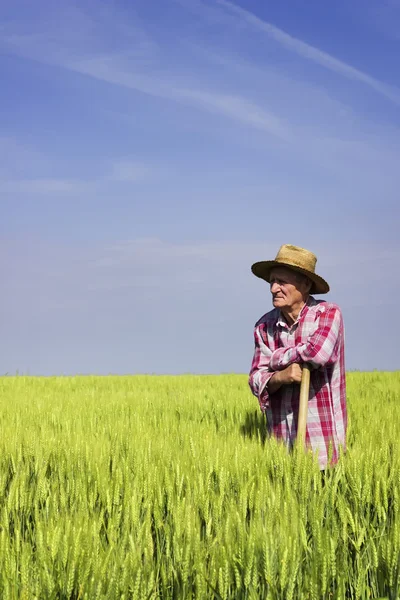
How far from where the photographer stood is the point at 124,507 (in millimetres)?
3053

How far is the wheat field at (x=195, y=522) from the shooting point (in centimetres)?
213

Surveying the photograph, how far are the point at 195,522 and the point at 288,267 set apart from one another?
2061 mm

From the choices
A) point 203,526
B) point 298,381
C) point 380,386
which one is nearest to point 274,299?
point 298,381

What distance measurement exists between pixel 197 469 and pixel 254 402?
3.88m

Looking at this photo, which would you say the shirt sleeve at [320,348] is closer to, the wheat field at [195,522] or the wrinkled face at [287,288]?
the wrinkled face at [287,288]

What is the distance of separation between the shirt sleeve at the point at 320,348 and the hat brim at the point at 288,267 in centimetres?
18

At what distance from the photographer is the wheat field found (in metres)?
2.13

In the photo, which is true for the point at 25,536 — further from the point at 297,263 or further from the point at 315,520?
the point at 297,263

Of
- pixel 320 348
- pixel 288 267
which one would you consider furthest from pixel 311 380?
pixel 288 267

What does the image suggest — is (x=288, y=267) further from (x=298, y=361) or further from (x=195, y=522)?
(x=195, y=522)

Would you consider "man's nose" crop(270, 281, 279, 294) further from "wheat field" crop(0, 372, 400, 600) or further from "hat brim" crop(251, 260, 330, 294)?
"wheat field" crop(0, 372, 400, 600)

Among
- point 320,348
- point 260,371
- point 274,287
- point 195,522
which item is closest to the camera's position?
point 195,522

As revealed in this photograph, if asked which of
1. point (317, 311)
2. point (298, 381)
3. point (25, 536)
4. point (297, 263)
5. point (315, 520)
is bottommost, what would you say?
point (25, 536)

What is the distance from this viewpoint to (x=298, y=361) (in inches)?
162
